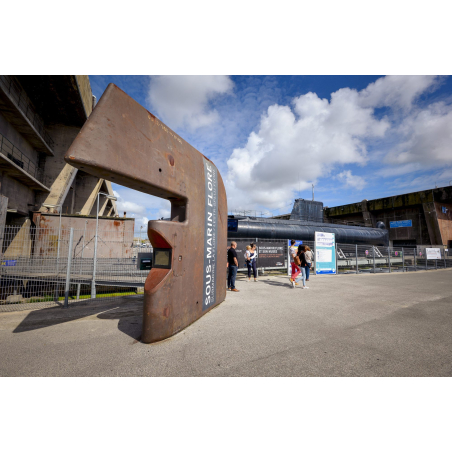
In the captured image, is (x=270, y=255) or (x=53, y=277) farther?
(x=270, y=255)

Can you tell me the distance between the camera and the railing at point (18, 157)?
490 inches

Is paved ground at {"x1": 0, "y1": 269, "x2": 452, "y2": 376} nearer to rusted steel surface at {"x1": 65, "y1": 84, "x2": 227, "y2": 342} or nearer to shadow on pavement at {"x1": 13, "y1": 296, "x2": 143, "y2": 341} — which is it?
shadow on pavement at {"x1": 13, "y1": 296, "x2": 143, "y2": 341}

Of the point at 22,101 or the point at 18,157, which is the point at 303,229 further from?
the point at 22,101

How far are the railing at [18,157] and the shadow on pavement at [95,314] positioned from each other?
11832 millimetres

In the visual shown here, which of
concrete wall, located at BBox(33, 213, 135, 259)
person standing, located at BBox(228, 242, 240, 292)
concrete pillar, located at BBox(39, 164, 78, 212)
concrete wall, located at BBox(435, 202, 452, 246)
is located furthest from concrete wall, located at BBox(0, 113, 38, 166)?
concrete wall, located at BBox(435, 202, 452, 246)

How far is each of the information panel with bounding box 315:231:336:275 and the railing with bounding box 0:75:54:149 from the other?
18.4 m

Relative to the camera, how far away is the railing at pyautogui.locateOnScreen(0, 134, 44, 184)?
12445 mm

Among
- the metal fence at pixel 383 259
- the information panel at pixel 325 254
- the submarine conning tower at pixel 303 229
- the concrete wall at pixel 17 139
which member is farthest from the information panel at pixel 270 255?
the concrete wall at pixel 17 139

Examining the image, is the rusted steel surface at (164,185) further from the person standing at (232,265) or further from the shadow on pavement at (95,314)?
the person standing at (232,265)

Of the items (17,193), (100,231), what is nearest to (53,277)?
(100,231)

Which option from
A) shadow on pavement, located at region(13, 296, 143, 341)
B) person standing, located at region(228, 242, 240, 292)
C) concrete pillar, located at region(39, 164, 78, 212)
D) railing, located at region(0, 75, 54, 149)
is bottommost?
shadow on pavement, located at region(13, 296, 143, 341)

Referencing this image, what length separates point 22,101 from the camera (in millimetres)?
13930

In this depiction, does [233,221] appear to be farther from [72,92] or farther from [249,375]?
[72,92]

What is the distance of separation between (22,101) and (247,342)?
1946cm
